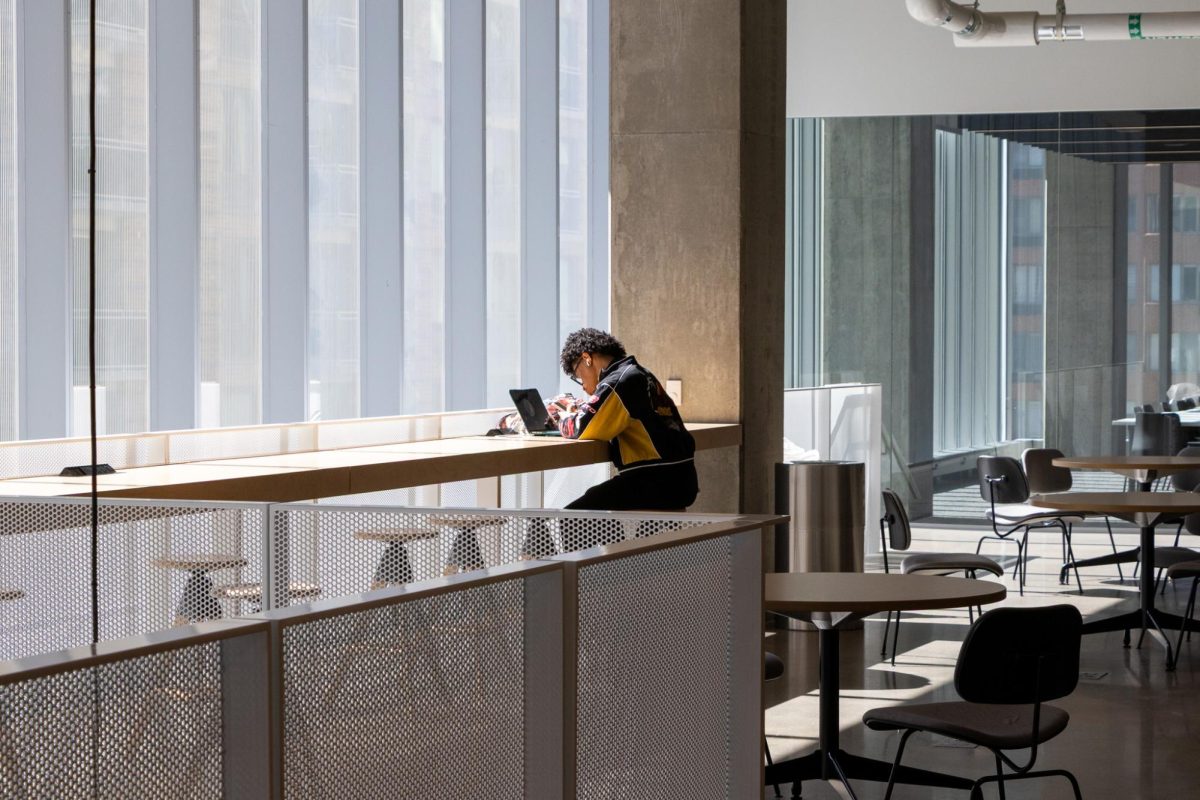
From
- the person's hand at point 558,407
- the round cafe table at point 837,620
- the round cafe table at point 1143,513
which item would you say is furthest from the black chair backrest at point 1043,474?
the round cafe table at point 837,620

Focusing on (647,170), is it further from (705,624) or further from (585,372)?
(705,624)

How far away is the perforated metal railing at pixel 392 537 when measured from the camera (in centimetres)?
279

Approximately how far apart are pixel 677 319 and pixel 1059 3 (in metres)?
3.62

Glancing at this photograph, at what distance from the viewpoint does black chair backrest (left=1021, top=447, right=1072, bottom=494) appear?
9469 millimetres

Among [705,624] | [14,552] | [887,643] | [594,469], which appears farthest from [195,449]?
[705,624]

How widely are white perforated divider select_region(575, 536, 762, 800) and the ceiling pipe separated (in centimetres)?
732

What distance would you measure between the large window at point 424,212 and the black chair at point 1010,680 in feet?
27.7

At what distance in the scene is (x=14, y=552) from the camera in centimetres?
307

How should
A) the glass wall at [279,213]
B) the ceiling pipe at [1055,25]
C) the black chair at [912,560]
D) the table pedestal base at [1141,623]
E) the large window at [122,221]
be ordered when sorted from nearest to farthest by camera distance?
1. the black chair at [912,560]
2. the table pedestal base at [1141,623]
3. the glass wall at [279,213]
4. the large window at [122,221]
5. the ceiling pipe at [1055,25]

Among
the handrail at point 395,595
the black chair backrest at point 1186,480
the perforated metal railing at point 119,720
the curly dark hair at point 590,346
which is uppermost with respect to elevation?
the curly dark hair at point 590,346

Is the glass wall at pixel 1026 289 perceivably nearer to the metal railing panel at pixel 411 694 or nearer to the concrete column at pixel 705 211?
the concrete column at pixel 705 211

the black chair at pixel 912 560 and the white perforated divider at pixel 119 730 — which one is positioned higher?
the white perforated divider at pixel 119 730

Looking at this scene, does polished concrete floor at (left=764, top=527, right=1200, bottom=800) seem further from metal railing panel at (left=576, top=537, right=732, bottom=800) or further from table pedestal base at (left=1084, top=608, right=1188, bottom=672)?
metal railing panel at (left=576, top=537, right=732, bottom=800)

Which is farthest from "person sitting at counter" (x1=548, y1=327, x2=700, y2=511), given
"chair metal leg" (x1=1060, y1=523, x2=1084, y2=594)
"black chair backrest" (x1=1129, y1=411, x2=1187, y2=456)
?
"black chair backrest" (x1=1129, y1=411, x2=1187, y2=456)
